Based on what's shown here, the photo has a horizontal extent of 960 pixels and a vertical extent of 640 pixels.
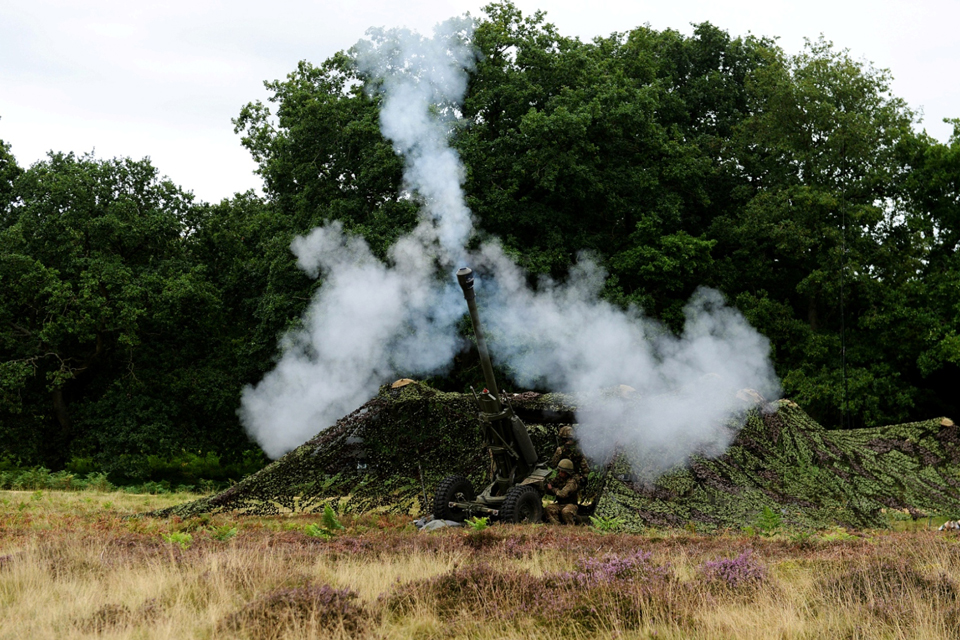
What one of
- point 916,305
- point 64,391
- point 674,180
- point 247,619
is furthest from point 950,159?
point 64,391

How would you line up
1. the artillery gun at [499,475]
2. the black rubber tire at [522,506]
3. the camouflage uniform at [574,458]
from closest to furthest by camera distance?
1. the black rubber tire at [522,506]
2. the artillery gun at [499,475]
3. the camouflage uniform at [574,458]

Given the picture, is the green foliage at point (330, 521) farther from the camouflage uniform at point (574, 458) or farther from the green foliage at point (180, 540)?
the camouflage uniform at point (574, 458)

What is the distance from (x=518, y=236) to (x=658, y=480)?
12.6 m

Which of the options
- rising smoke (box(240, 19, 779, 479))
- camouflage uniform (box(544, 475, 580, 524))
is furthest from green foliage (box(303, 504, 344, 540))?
rising smoke (box(240, 19, 779, 479))

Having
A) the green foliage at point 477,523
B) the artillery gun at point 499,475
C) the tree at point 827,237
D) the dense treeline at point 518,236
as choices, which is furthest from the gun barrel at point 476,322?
the tree at point 827,237

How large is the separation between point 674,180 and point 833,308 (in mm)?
6193

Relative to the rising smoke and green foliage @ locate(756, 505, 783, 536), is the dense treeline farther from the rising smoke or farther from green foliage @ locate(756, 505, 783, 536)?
green foliage @ locate(756, 505, 783, 536)

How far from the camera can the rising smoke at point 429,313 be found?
804 inches

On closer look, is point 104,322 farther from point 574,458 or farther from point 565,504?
point 565,504

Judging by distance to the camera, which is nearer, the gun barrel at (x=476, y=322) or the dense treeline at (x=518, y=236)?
the gun barrel at (x=476, y=322)

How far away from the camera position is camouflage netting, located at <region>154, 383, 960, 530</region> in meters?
12.1

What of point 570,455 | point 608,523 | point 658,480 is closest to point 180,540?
point 608,523

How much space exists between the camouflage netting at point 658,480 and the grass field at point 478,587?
97.8 inches

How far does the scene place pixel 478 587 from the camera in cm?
660
